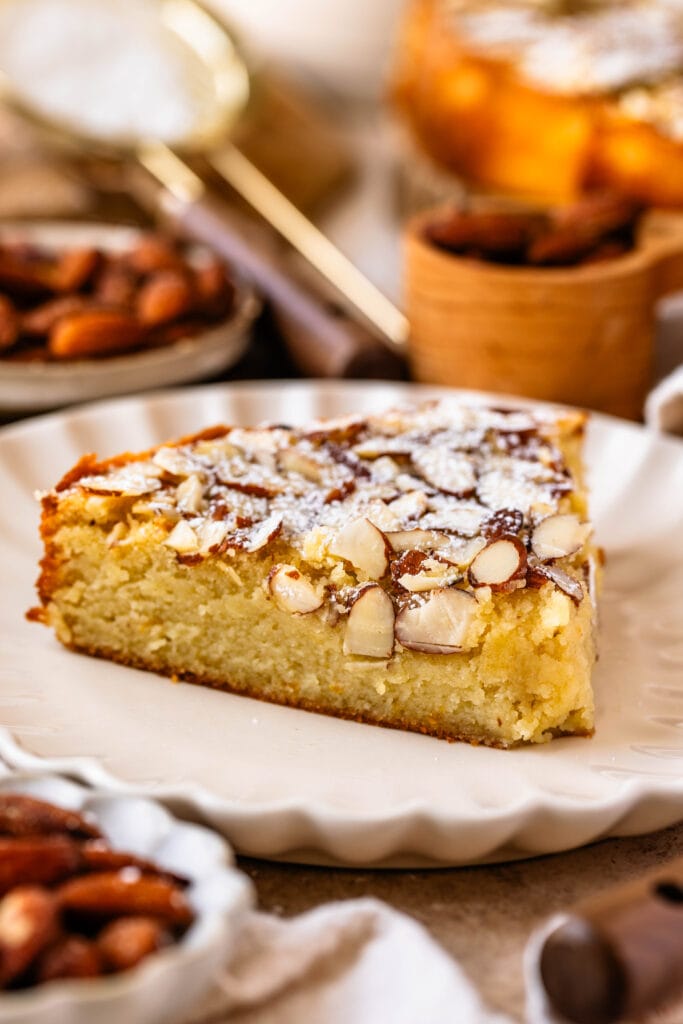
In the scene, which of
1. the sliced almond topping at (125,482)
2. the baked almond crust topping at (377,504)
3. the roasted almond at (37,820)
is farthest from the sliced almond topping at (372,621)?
the roasted almond at (37,820)

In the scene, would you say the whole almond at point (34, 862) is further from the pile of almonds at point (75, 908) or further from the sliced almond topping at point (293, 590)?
the sliced almond topping at point (293, 590)

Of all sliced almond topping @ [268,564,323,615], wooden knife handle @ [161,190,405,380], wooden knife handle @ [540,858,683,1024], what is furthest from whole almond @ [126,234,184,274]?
wooden knife handle @ [540,858,683,1024]

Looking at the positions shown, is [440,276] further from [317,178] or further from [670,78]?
[317,178]

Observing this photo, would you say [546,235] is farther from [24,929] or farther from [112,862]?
[24,929]

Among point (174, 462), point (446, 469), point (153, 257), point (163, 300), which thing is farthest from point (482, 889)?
point (153, 257)

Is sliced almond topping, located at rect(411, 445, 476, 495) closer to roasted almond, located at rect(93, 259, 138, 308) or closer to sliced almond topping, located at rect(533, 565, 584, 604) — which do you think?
sliced almond topping, located at rect(533, 565, 584, 604)

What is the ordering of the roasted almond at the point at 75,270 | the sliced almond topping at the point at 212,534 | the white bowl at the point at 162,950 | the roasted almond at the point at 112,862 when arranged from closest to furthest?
the white bowl at the point at 162,950, the roasted almond at the point at 112,862, the sliced almond topping at the point at 212,534, the roasted almond at the point at 75,270

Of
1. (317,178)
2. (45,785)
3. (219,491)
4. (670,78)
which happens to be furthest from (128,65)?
(45,785)
